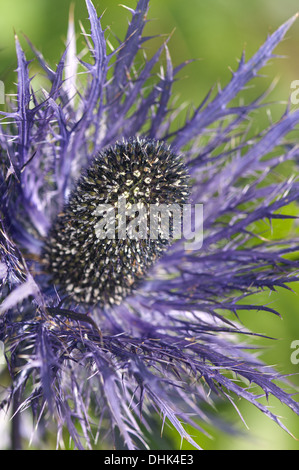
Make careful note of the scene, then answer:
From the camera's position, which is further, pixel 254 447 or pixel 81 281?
pixel 254 447

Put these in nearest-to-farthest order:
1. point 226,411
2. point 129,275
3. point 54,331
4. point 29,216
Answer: point 54,331
point 129,275
point 29,216
point 226,411

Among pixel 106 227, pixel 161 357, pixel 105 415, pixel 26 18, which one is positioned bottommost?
pixel 105 415

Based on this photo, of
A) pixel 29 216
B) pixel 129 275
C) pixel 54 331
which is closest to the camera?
pixel 54 331

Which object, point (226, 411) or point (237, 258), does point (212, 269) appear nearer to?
point (237, 258)

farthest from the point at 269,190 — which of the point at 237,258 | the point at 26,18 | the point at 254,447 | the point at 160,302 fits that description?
the point at 26,18

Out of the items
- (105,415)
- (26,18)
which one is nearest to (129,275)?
(105,415)

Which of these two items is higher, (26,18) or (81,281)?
(26,18)
